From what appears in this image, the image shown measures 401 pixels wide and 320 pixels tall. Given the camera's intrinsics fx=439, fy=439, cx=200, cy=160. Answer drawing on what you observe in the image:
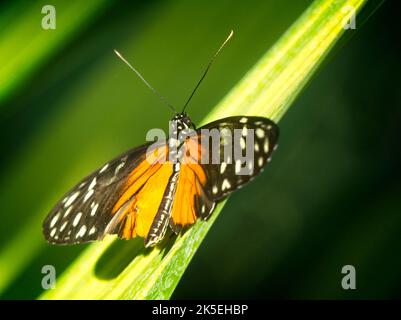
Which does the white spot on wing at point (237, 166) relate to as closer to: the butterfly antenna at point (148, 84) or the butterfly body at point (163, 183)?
the butterfly body at point (163, 183)

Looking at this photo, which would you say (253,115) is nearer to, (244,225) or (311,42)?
(311,42)

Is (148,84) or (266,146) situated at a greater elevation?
(148,84)

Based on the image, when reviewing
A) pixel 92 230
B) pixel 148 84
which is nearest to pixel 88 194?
pixel 92 230

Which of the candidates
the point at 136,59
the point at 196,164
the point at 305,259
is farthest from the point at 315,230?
the point at 136,59

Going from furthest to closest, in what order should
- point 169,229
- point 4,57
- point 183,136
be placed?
point 183,136
point 169,229
point 4,57

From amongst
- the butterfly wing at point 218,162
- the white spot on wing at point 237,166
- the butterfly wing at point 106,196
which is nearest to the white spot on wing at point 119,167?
the butterfly wing at point 106,196

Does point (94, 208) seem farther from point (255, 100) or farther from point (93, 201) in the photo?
point (255, 100)
